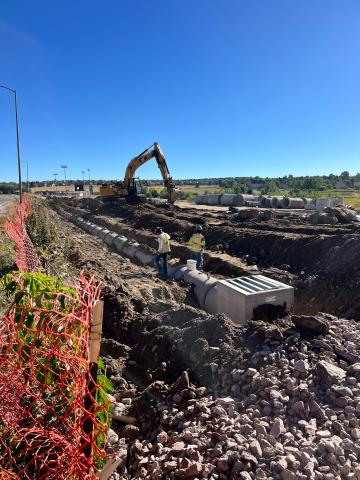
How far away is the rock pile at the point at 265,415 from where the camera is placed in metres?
3.50

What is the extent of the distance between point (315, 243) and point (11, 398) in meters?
13.1

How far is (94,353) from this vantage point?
2506mm

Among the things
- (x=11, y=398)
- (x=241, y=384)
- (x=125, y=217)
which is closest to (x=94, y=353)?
(x=11, y=398)

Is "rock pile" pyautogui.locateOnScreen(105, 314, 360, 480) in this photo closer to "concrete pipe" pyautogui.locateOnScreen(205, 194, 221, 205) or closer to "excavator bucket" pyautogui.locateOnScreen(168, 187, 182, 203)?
"excavator bucket" pyautogui.locateOnScreen(168, 187, 182, 203)

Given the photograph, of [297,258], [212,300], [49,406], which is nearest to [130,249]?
[297,258]

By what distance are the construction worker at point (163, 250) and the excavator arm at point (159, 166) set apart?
1430 cm

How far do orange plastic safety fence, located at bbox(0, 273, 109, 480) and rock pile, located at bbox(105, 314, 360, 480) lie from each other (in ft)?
4.08

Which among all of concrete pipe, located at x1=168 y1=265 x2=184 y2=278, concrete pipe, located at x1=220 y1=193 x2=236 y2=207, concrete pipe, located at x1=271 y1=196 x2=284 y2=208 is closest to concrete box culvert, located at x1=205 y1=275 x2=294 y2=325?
concrete pipe, located at x1=168 y1=265 x2=184 y2=278

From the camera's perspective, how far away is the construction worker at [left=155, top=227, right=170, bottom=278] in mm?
11664

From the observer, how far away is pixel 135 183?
30766 millimetres

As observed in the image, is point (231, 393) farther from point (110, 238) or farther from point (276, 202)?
point (276, 202)

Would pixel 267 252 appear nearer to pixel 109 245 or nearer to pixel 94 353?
pixel 109 245

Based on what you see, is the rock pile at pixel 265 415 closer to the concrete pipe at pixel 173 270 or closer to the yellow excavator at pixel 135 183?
→ the concrete pipe at pixel 173 270

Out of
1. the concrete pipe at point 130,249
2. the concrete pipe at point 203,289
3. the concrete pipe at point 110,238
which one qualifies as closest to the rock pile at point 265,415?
the concrete pipe at point 203,289
